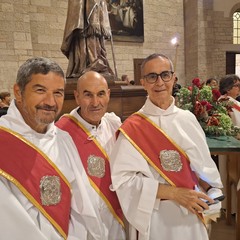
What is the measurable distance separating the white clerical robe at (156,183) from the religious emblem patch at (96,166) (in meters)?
0.16

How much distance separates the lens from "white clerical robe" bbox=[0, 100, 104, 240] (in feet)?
3.79

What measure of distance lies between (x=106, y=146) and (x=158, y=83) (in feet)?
1.82

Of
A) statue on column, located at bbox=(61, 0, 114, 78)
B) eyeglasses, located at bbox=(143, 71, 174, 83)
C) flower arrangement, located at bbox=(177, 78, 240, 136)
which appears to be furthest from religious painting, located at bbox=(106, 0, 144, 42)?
eyeglasses, located at bbox=(143, 71, 174, 83)

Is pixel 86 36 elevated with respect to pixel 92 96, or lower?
elevated

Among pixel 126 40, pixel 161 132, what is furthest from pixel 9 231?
pixel 126 40

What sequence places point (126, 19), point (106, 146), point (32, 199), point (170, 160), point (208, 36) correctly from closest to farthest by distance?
1. point (32, 199)
2. point (170, 160)
3. point (106, 146)
4. point (126, 19)
5. point (208, 36)

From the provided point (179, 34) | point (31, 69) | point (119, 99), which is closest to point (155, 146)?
point (31, 69)

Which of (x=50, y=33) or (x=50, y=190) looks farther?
(x=50, y=33)

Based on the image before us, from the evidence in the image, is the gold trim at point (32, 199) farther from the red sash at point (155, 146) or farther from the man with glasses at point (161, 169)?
the red sash at point (155, 146)

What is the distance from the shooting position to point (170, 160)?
4.97 ft

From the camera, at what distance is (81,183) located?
4.71 feet

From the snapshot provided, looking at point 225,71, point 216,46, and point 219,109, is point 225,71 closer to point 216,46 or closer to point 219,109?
point 216,46

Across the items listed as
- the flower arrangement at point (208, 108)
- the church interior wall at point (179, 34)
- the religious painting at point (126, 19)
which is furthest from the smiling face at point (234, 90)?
the religious painting at point (126, 19)

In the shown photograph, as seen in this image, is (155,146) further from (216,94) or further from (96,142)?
(216,94)
